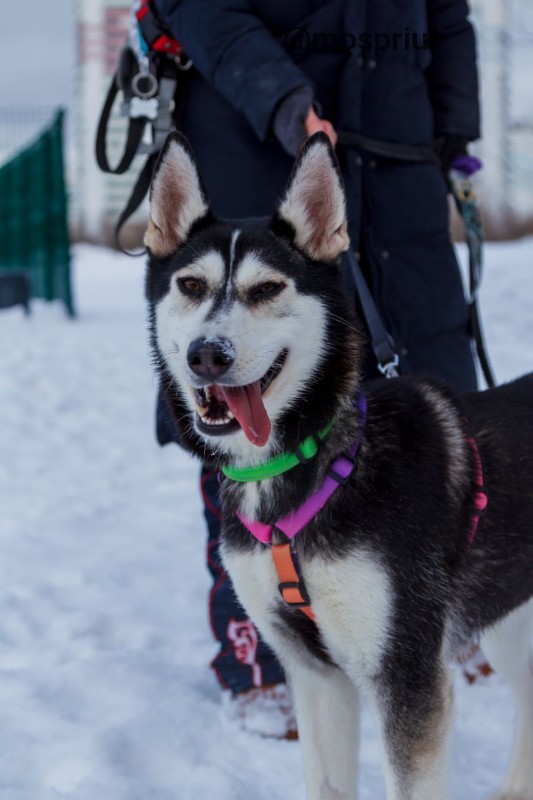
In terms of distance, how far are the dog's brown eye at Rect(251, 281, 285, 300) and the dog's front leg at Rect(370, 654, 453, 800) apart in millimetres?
817

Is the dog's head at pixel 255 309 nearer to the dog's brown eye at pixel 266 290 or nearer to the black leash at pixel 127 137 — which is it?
A: the dog's brown eye at pixel 266 290

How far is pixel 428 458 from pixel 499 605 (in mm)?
418

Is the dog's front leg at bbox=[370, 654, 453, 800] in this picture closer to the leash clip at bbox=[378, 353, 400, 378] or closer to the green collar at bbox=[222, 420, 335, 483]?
the green collar at bbox=[222, 420, 335, 483]

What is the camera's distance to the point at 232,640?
9.18 feet

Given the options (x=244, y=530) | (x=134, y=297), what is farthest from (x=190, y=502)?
(x=134, y=297)

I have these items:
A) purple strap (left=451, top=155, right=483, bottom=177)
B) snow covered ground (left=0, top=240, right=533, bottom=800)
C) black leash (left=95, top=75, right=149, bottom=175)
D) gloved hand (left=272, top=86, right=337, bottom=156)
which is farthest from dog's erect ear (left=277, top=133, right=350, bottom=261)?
snow covered ground (left=0, top=240, right=533, bottom=800)

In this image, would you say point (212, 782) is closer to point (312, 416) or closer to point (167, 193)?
point (312, 416)

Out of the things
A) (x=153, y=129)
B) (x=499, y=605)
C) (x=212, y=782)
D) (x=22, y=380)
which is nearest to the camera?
(x=499, y=605)

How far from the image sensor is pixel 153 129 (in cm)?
278

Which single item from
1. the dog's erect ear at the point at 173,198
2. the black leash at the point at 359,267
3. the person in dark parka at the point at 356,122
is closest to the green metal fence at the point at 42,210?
the black leash at the point at 359,267

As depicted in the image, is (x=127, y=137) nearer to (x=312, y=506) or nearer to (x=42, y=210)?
(x=312, y=506)

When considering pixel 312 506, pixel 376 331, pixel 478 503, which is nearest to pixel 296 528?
pixel 312 506

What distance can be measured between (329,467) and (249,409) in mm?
237

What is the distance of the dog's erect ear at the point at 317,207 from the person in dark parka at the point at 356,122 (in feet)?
1.34
